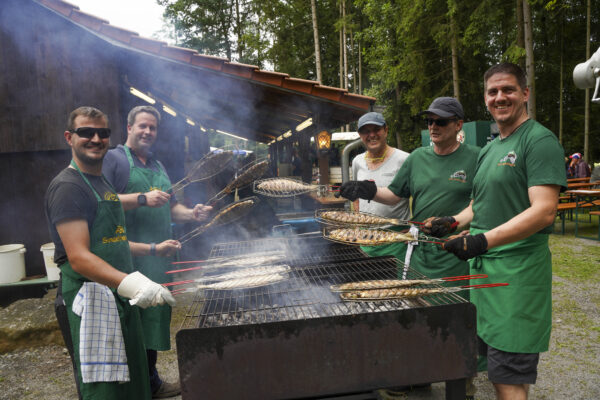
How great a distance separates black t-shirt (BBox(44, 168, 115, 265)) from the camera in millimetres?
2453

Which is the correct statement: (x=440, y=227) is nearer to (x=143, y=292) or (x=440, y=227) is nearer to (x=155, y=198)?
(x=143, y=292)

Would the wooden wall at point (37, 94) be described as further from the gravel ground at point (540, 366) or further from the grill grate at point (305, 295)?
the grill grate at point (305, 295)

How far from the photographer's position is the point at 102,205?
2729mm

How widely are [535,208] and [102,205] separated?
303 cm

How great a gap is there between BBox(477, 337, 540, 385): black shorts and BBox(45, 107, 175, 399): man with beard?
89.6 inches

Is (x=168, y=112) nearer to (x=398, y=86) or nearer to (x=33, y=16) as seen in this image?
(x=33, y=16)

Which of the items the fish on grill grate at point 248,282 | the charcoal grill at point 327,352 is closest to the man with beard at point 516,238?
the charcoal grill at point 327,352

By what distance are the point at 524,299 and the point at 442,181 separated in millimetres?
1313

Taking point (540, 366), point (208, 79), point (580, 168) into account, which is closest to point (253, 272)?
point (540, 366)

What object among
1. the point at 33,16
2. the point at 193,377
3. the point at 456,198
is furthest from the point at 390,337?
the point at 33,16

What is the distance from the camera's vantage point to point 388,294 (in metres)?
2.51

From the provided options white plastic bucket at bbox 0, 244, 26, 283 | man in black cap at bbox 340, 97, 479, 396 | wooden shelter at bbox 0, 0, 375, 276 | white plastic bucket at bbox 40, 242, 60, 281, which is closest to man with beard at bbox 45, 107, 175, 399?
man in black cap at bbox 340, 97, 479, 396

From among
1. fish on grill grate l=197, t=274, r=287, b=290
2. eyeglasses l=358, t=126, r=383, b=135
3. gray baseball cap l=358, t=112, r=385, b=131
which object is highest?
gray baseball cap l=358, t=112, r=385, b=131

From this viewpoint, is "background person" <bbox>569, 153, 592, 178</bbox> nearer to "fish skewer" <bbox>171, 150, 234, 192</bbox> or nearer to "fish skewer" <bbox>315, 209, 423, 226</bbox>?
"fish skewer" <bbox>315, 209, 423, 226</bbox>
